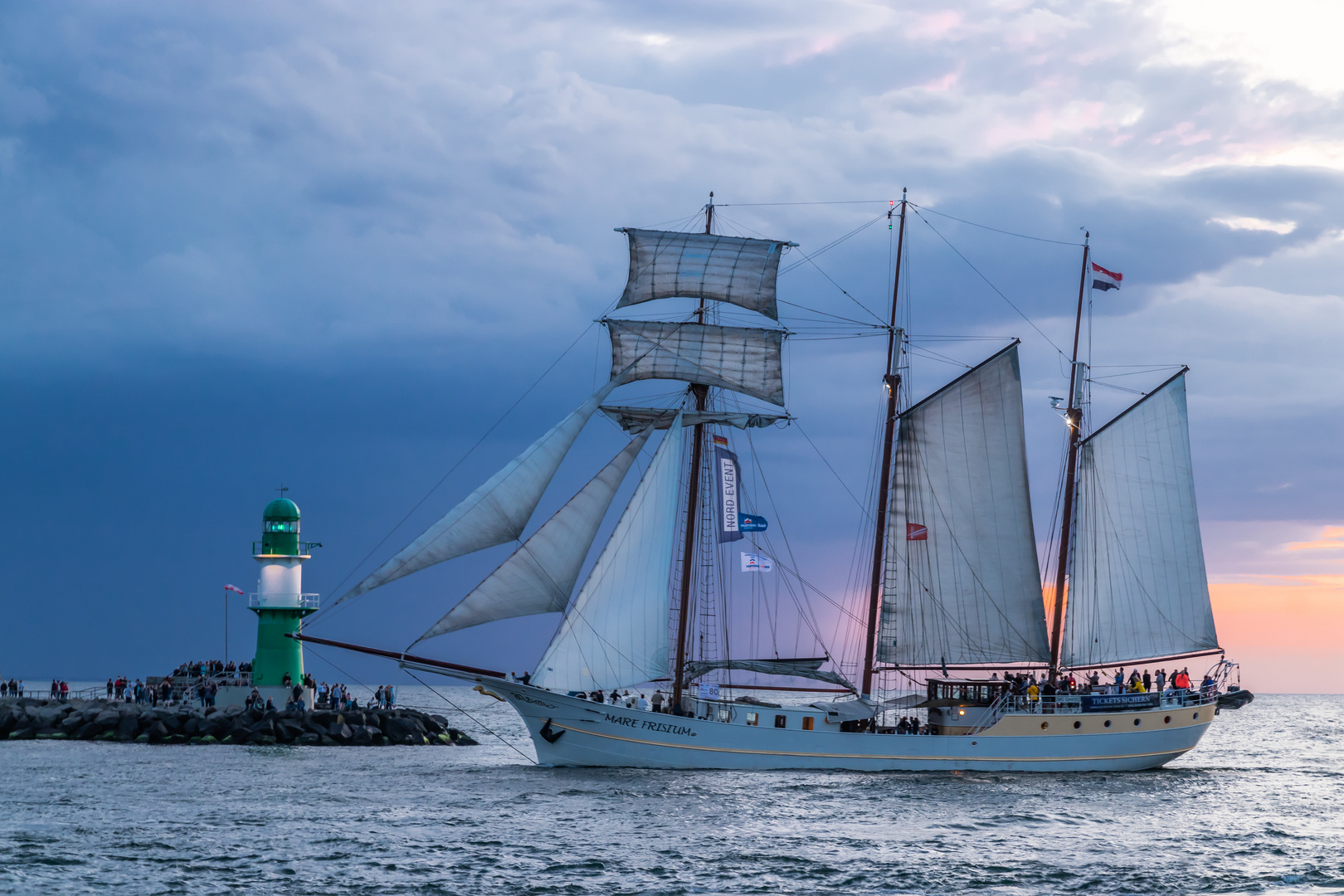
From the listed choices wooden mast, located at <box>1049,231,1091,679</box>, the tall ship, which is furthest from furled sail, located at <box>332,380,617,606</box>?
wooden mast, located at <box>1049,231,1091,679</box>

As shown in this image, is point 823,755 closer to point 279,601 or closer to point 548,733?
point 548,733

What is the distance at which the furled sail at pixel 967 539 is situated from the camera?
4731cm

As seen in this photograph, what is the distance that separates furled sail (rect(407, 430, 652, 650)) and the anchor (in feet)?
14.5

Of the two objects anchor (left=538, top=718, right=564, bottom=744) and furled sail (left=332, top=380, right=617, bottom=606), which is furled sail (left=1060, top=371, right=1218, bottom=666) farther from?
furled sail (left=332, top=380, right=617, bottom=606)

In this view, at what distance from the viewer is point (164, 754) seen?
51.9 metres

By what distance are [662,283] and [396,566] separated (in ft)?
47.1

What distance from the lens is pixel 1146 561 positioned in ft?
161

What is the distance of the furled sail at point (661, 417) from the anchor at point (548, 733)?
32.4 feet

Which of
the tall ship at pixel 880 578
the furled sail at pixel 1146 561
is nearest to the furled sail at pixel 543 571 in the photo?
the tall ship at pixel 880 578

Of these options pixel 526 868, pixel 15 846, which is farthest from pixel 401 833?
pixel 15 846

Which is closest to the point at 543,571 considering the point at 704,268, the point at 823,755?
the point at 823,755

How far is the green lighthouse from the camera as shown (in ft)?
195

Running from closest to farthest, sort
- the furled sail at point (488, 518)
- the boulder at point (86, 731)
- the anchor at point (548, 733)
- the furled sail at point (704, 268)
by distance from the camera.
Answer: the furled sail at point (488, 518) → the anchor at point (548, 733) → the furled sail at point (704, 268) → the boulder at point (86, 731)

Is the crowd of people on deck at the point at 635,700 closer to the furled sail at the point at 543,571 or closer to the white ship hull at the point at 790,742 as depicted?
the white ship hull at the point at 790,742
